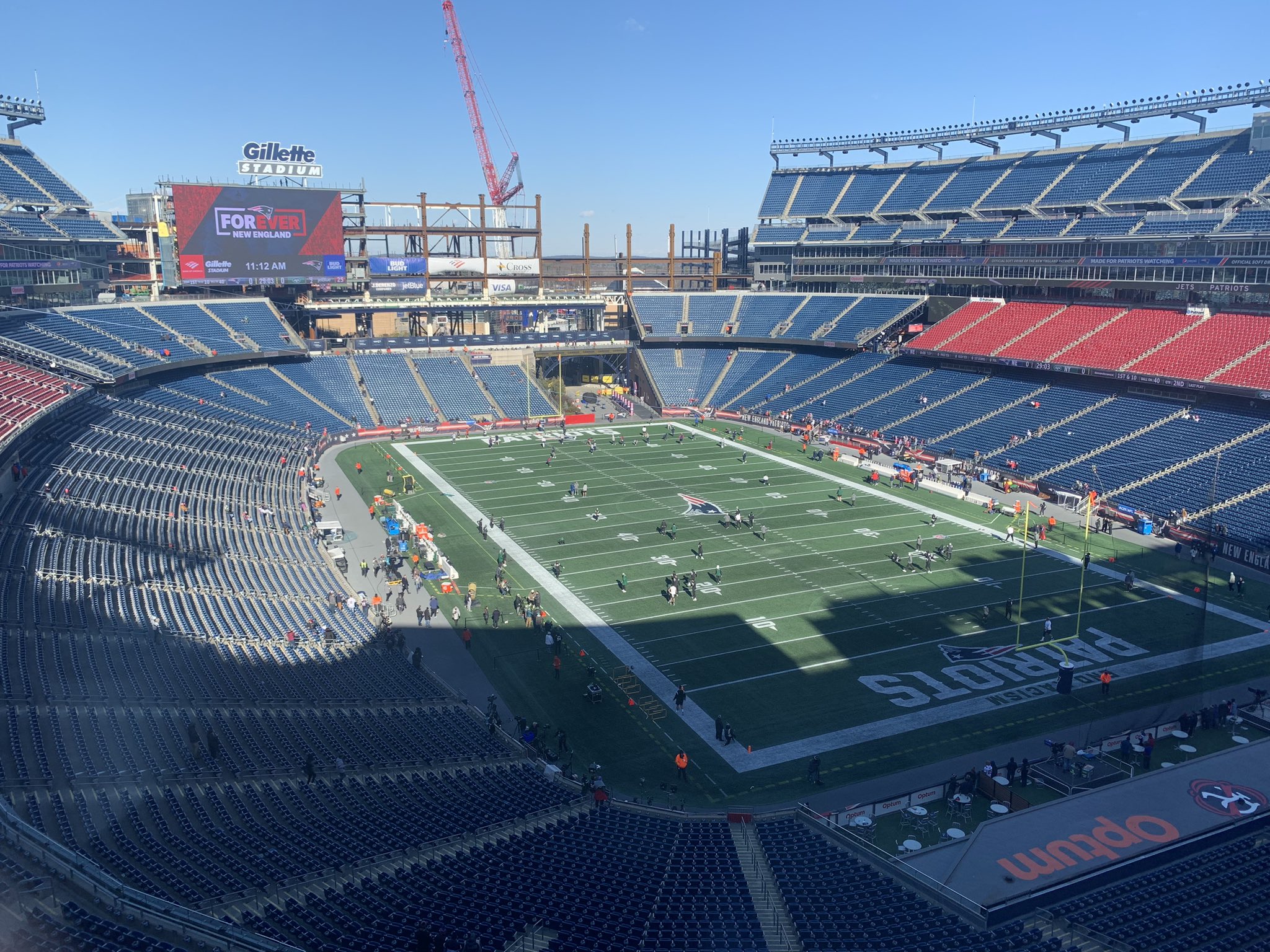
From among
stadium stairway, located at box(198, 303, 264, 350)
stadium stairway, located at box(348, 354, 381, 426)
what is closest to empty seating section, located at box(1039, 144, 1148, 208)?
stadium stairway, located at box(348, 354, 381, 426)

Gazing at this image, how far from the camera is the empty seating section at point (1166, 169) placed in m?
56.0

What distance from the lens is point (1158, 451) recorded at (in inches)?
1726

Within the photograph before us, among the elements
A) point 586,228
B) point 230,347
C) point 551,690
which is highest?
point 586,228

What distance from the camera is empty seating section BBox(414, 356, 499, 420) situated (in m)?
65.2

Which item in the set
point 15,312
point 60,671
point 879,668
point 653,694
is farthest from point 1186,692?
point 15,312

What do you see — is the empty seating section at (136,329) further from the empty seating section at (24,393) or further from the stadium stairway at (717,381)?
the stadium stairway at (717,381)

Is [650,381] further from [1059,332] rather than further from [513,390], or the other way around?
[1059,332]

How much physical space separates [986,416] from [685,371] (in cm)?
2653

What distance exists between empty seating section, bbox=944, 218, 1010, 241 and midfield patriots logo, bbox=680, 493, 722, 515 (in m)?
34.0

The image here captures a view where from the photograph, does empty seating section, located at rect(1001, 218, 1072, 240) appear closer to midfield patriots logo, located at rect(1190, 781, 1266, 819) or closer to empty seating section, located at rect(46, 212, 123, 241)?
midfield patriots logo, located at rect(1190, 781, 1266, 819)

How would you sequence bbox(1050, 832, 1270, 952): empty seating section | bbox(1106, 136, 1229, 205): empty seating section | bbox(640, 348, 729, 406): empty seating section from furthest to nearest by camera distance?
1. bbox(640, 348, 729, 406): empty seating section
2. bbox(1106, 136, 1229, 205): empty seating section
3. bbox(1050, 832, 1270, 952): empty seating section

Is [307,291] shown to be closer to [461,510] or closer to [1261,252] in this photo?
[461,510]

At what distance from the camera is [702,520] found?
4144 centimetres

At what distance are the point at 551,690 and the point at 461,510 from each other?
61.9ft
